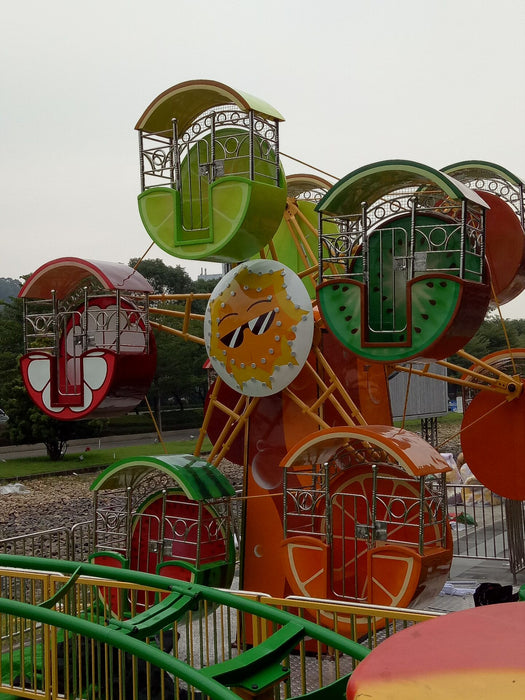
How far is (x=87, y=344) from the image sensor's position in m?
11.1

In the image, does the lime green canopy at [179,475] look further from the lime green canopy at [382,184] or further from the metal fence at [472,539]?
the lime green canopy at [382,184]

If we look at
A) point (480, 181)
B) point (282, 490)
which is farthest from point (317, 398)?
point (480, 181)

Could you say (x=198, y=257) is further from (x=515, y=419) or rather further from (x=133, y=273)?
(x=515, y=419)

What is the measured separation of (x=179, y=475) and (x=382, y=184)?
3.81 m

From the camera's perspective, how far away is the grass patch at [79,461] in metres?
32.4

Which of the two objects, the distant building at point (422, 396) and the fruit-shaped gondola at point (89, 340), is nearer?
the fruit-shaped gondola at point (89, 340)

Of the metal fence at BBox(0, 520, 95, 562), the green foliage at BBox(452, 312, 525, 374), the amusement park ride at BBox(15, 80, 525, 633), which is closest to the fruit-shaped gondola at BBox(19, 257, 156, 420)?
the amusement park ride at BBox(15, 80, 525, 633)

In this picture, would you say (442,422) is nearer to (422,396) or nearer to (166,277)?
(166,277)

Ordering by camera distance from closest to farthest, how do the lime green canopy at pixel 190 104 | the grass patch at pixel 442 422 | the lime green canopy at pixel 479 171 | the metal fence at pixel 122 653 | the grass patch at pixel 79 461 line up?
the metal fence at pixel 122 653 < the lime green canopy at pixel 190 104 < the lime green canopy at pixel 479 171 < the grass patch at pixel 79 461 < the grass patch at pixel 442 422

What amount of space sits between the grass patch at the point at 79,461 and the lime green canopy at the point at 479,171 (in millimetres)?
21624

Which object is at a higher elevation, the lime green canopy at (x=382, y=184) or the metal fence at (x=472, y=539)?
the lime green canopy at (x=382, y=184)

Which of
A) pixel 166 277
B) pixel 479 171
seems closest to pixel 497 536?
pixel 479 171

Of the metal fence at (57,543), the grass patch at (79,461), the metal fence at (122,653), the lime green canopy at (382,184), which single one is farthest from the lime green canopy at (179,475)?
the grass patch at (79,461)

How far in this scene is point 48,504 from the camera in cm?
2592
